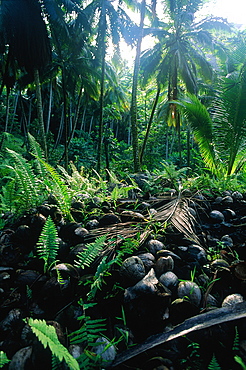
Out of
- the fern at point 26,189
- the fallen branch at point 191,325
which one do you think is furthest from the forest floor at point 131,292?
the fern at point 26,189

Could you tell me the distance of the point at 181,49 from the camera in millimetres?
13383

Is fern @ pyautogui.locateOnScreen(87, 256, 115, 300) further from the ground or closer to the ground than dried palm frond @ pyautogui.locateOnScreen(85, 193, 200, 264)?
closer to the ground

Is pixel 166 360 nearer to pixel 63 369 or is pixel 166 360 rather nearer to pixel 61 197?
pixel 63 369

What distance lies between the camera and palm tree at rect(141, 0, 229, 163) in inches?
518

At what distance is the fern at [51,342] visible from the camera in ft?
1.96

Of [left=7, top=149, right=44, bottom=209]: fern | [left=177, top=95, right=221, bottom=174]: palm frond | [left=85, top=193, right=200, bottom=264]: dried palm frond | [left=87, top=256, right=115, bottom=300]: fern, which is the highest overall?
[left=177, top=95, right=221, bottom=174]: palm frond

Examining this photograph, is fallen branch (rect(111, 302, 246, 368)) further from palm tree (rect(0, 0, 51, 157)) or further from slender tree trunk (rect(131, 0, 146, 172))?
slender tree trunk (rect(131, 0, 146, 172))

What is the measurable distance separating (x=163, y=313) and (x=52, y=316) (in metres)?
0.46

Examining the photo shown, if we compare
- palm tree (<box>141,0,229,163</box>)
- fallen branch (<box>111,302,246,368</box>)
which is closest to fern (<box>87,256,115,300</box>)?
fallen branch (<box>111,302,246,368</box>)

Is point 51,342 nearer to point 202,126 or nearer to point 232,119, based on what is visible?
point 202,126

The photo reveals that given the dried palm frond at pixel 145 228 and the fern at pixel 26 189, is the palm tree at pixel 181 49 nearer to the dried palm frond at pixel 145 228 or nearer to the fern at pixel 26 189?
the dried palm frond at pixel 145 228

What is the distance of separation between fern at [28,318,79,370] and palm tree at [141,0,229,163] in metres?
14.0

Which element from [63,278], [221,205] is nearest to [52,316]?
[63,278]

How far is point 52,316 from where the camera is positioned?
946 mm
